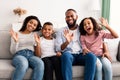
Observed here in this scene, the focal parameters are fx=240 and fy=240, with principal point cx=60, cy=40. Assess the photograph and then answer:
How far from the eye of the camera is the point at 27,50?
118 inches

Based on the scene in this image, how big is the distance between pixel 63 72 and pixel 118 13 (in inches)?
91.1

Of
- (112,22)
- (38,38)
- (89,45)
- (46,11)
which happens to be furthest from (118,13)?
(38,38)

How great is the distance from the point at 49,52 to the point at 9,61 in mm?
517

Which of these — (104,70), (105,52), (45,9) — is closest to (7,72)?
(104,70)

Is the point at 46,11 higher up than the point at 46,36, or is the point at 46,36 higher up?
the point at 46,11

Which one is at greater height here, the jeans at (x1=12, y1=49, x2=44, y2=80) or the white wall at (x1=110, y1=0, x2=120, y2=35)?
the white wall at (x1=110, y1=0, x2=120, y2=35)

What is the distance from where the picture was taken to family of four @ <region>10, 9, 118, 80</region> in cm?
270

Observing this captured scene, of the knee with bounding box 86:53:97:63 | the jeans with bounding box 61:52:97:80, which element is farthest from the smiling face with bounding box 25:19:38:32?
the knee with bounding box 86:53:97:63

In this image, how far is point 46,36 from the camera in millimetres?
3088

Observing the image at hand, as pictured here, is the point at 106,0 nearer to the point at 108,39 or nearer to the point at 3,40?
the point at 108,39

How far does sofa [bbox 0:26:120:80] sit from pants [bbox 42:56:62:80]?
7.0 inches

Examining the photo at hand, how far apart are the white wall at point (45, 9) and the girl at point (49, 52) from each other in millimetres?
1278

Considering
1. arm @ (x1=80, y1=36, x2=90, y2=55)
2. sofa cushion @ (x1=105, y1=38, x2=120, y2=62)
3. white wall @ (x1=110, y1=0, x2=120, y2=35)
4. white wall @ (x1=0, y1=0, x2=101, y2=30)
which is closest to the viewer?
arm @ (x1=80, y1=36, x2=90, y2=55)

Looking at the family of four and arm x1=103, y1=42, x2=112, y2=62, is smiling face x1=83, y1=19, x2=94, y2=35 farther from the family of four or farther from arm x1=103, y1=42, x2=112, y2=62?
→ arm x1=103, y1=42, x2=112, y2=62
